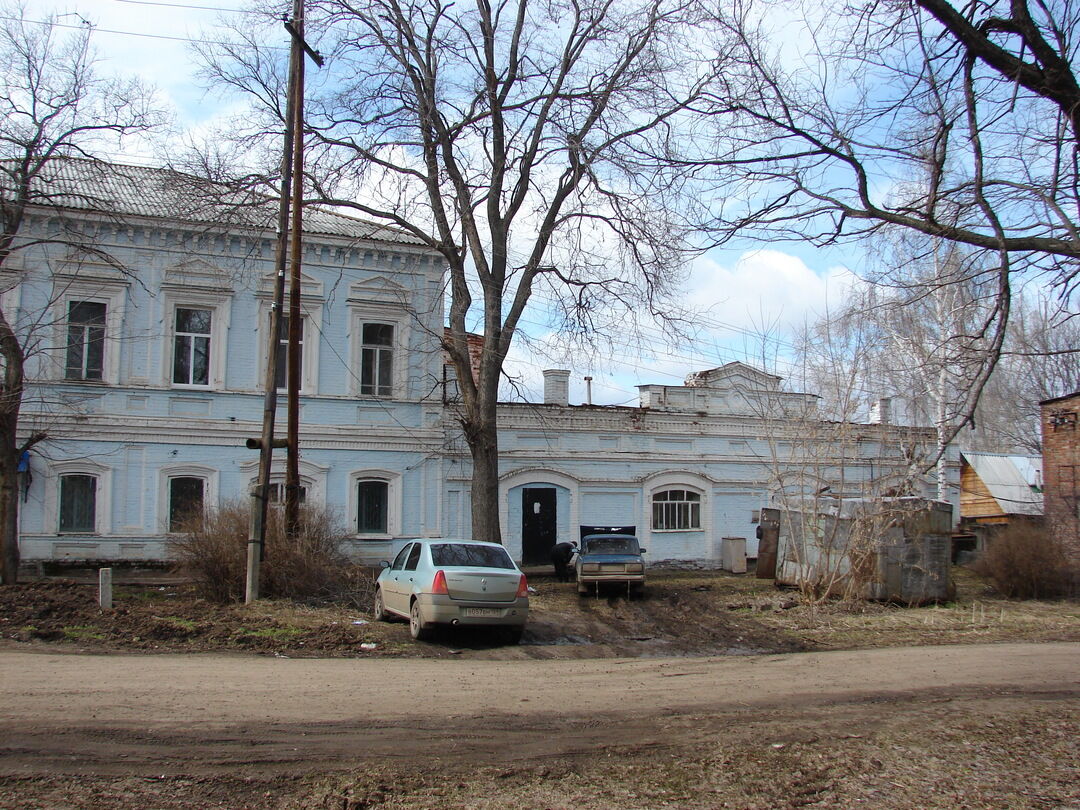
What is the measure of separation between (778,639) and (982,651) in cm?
300

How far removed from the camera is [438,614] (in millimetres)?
12602

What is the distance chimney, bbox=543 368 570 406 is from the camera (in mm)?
26875

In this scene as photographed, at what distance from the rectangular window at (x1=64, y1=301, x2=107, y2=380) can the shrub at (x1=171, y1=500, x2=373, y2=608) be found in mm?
6285

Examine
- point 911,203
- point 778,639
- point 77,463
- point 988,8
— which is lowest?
point 778,639

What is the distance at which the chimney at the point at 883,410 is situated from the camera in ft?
66.5

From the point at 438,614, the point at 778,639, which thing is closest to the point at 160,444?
the point at 438,614

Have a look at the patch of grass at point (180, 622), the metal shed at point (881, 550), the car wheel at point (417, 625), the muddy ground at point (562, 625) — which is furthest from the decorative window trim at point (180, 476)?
the metal shed at point (881, 550)

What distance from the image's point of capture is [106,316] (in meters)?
21.1

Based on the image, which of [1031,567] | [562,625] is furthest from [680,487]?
[562,625]

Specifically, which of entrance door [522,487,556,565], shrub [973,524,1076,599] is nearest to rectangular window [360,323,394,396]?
entrance door [522,487,556,565]

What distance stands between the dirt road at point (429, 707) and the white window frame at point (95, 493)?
10079 mm

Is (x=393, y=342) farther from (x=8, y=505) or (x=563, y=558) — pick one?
(x=8, y=505)

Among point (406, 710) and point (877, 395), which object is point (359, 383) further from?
point (406, 710)

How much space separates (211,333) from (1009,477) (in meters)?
33.3
